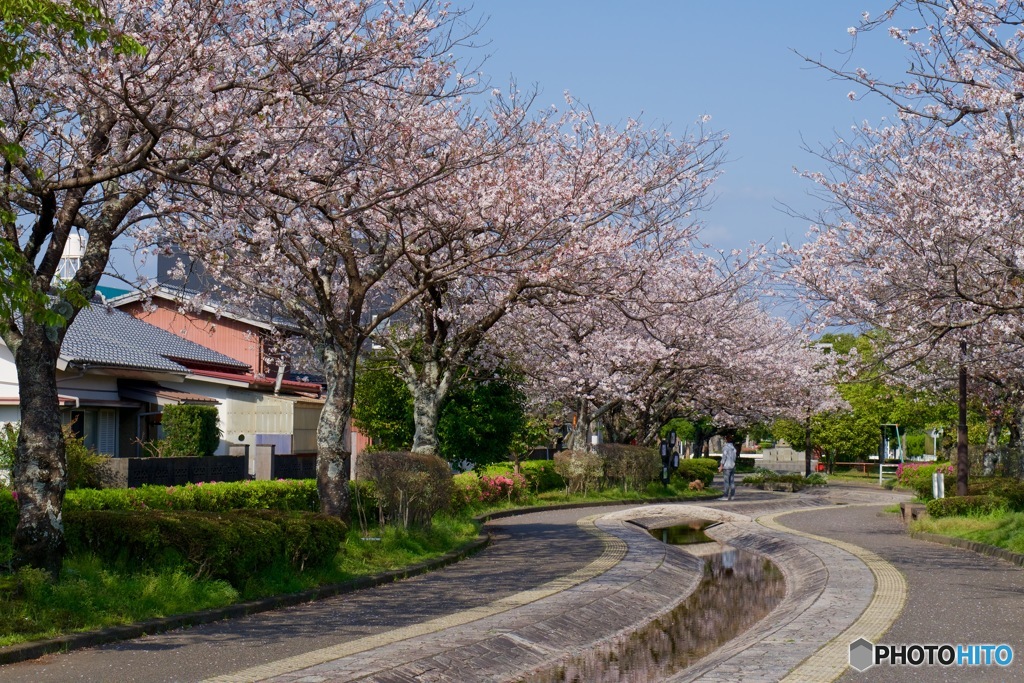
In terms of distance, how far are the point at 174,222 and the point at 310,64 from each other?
109 inches

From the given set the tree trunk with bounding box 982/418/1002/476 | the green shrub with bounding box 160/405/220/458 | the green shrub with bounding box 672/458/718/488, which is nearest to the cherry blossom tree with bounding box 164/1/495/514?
the green shrub with bounding box 160/405/220/458

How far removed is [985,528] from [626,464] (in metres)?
17.8

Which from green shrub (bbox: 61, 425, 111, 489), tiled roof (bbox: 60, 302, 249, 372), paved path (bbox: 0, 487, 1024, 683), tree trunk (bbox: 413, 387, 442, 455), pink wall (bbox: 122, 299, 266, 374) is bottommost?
paved path (bbox: 0, 487, 1024, 683)

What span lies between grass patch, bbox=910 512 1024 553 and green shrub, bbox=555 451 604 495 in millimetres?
Result: 13575

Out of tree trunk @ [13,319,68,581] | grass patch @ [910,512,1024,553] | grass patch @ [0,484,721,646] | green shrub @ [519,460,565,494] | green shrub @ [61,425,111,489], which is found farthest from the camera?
green shrub @ [519,460,565,494]

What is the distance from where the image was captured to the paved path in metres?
9.17

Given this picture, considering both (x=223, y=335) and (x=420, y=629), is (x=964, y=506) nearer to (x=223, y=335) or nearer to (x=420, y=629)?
(x=420, y=629)

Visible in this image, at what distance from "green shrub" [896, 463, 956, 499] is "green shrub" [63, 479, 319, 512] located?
64.1 ft

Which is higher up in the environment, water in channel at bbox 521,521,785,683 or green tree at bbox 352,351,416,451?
green tree at bbox 352,351,416,451

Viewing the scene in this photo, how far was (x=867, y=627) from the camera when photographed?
36.8 feet

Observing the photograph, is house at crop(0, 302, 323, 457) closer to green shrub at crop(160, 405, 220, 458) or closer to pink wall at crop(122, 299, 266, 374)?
green shrub at crop(160, 405, 220, 458)

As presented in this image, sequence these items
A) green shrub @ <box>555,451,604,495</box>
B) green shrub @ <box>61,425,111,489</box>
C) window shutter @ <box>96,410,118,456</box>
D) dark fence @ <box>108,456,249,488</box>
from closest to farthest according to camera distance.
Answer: green shrub @ <box>61,425,111,489</box> < dark fence @ <box>108,456,249,488</box> < window shutter @ <box>96,410,118,456</box> < green shrub @ <box>555,451,604,495</box>

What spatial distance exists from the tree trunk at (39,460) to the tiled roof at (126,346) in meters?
11.3

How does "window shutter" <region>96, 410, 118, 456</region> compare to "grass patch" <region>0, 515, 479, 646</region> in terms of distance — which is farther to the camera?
"window shutter" <region>96, 410, 118, 456</region>
